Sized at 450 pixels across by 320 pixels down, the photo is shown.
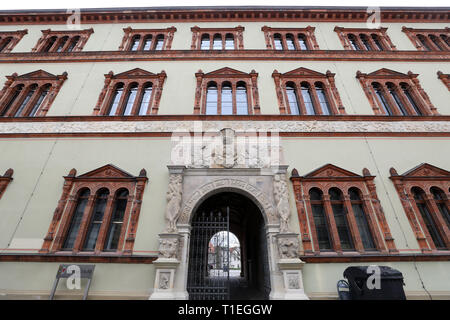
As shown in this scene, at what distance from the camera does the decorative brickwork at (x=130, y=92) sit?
9.17m

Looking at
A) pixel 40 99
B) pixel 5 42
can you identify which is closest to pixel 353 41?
pixel 40 99

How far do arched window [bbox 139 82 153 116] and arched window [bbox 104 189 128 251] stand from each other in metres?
3.76

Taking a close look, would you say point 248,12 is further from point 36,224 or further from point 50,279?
point 50,279

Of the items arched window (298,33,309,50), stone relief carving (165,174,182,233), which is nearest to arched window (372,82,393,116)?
arched window (298,33,309,50)

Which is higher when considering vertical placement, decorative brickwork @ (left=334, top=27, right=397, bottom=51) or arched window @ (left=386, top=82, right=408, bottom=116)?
decorative brickwork @ (left=334, top=27, right=397, bottom=51)

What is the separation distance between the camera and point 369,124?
854 centimetres

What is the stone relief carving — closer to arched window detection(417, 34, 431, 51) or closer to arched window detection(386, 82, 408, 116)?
arched window detection(386, 82, 408, 116)

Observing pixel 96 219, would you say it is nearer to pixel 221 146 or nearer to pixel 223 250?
pixel 223 250

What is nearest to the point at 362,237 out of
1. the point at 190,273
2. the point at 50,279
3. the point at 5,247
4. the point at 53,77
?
the point at 190,273

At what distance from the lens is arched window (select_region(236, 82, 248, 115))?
9.37 meters

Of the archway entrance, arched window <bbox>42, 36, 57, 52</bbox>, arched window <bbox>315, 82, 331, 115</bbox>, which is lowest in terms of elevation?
the archway entrance

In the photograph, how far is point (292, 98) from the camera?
972 centimetres

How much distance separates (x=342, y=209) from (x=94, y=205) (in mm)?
8703
